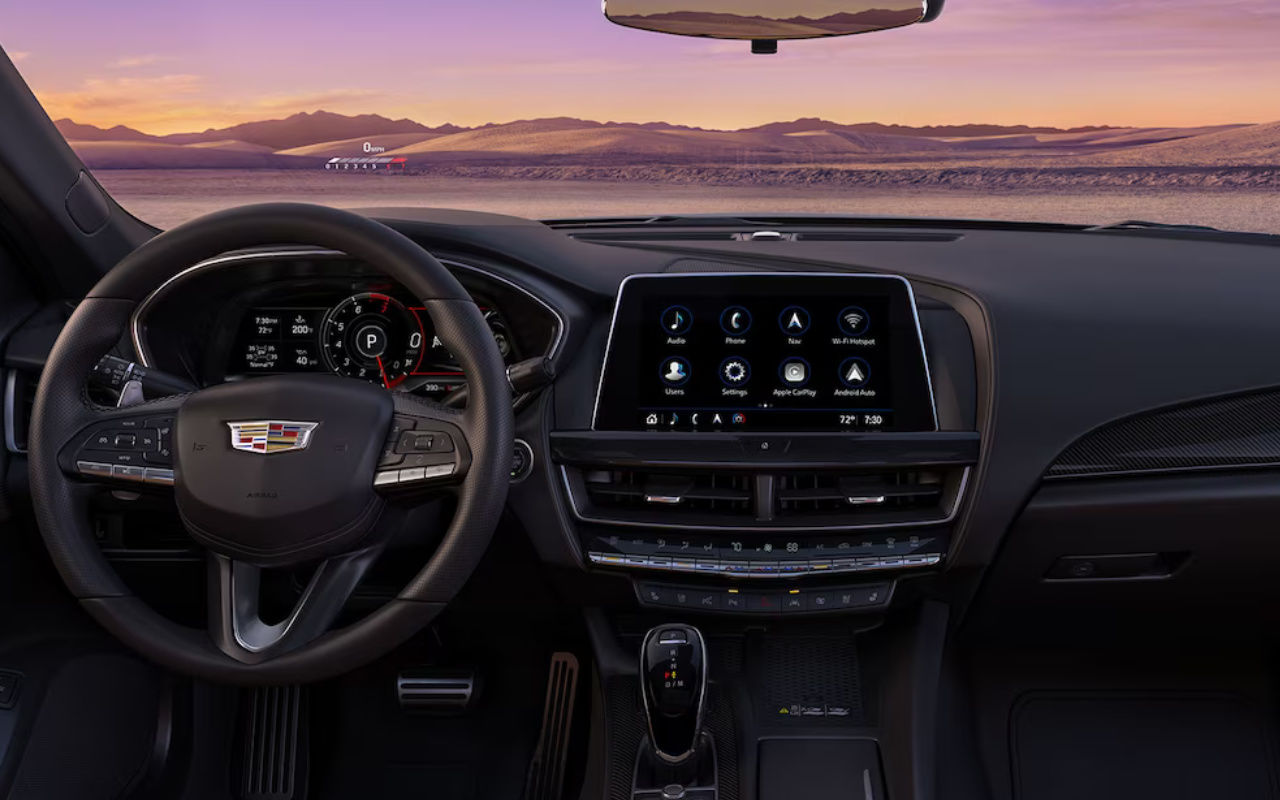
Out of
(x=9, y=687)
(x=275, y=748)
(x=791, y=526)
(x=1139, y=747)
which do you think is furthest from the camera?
(x=275, y=748)

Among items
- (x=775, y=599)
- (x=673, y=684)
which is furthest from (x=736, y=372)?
(x=673, y=684)

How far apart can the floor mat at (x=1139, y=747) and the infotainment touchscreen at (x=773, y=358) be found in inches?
40.3

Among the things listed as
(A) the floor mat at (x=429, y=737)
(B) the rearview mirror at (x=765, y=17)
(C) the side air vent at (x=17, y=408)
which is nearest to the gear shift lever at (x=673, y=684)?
(A) the floor mat at (x=429, y=737)

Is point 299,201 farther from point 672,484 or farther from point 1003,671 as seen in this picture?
point 1003,671

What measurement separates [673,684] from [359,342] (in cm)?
97

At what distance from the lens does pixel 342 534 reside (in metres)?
1.91

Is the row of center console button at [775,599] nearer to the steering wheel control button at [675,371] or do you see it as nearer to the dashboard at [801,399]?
the dashboard at [801,399]

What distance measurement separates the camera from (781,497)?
2.36 meters

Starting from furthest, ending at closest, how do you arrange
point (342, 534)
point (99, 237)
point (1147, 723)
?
point (1147, 723) → point (99, 237) → point (342, 534)

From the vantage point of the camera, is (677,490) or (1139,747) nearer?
(677,490)

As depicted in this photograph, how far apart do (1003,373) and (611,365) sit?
2.59 feet

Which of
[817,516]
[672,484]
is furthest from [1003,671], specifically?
[672,484]

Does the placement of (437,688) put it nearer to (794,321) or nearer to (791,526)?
(791,526)

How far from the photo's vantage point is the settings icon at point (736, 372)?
2.37 meters
